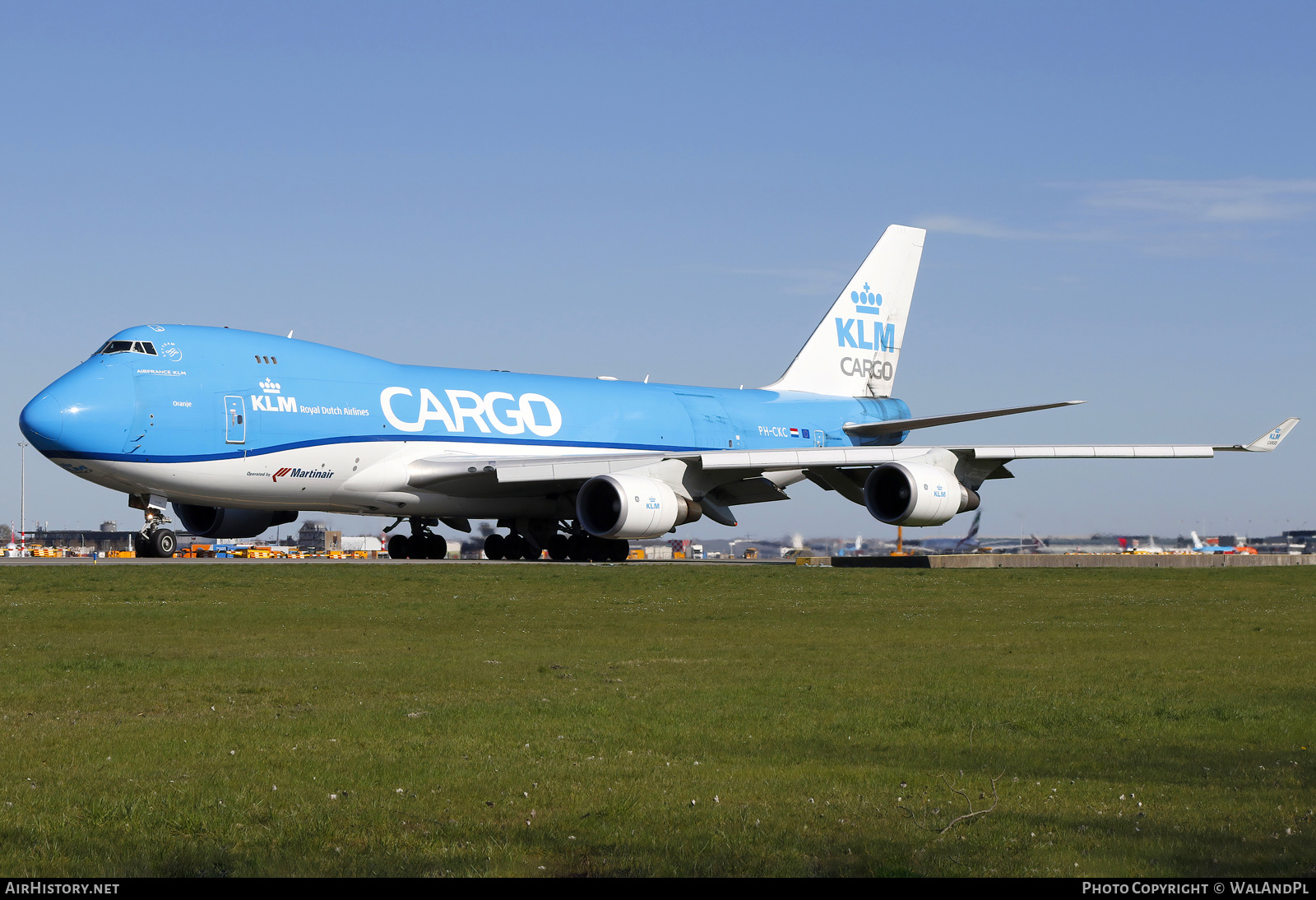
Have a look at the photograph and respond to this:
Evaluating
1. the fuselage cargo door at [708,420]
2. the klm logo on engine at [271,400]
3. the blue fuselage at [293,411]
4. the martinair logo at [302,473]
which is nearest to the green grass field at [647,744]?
the blue fuselage at [293,411]

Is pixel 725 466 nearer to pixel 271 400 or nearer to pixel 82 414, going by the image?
pixel 271 400

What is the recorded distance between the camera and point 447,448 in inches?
1351

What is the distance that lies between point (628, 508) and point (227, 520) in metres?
11.7

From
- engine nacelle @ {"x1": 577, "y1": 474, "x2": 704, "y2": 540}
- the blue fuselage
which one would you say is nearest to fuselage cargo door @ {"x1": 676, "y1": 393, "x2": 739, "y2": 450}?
the blue fuselage

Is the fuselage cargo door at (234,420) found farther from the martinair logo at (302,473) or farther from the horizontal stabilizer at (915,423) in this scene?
the horizontal stabilizer at (915,423)

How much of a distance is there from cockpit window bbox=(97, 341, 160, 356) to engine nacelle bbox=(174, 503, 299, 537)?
7421 mm

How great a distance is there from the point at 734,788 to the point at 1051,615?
13094mm

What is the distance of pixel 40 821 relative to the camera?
6512 mm

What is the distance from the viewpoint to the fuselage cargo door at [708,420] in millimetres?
40812

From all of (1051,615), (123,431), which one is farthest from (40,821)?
(123,431)

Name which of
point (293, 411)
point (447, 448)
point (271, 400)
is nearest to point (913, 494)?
point (447, 448)

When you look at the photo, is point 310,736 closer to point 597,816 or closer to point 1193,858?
point 597,816

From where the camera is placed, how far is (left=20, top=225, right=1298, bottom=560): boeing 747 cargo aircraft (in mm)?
29203

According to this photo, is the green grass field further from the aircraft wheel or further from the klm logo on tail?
the klm logo on tail
